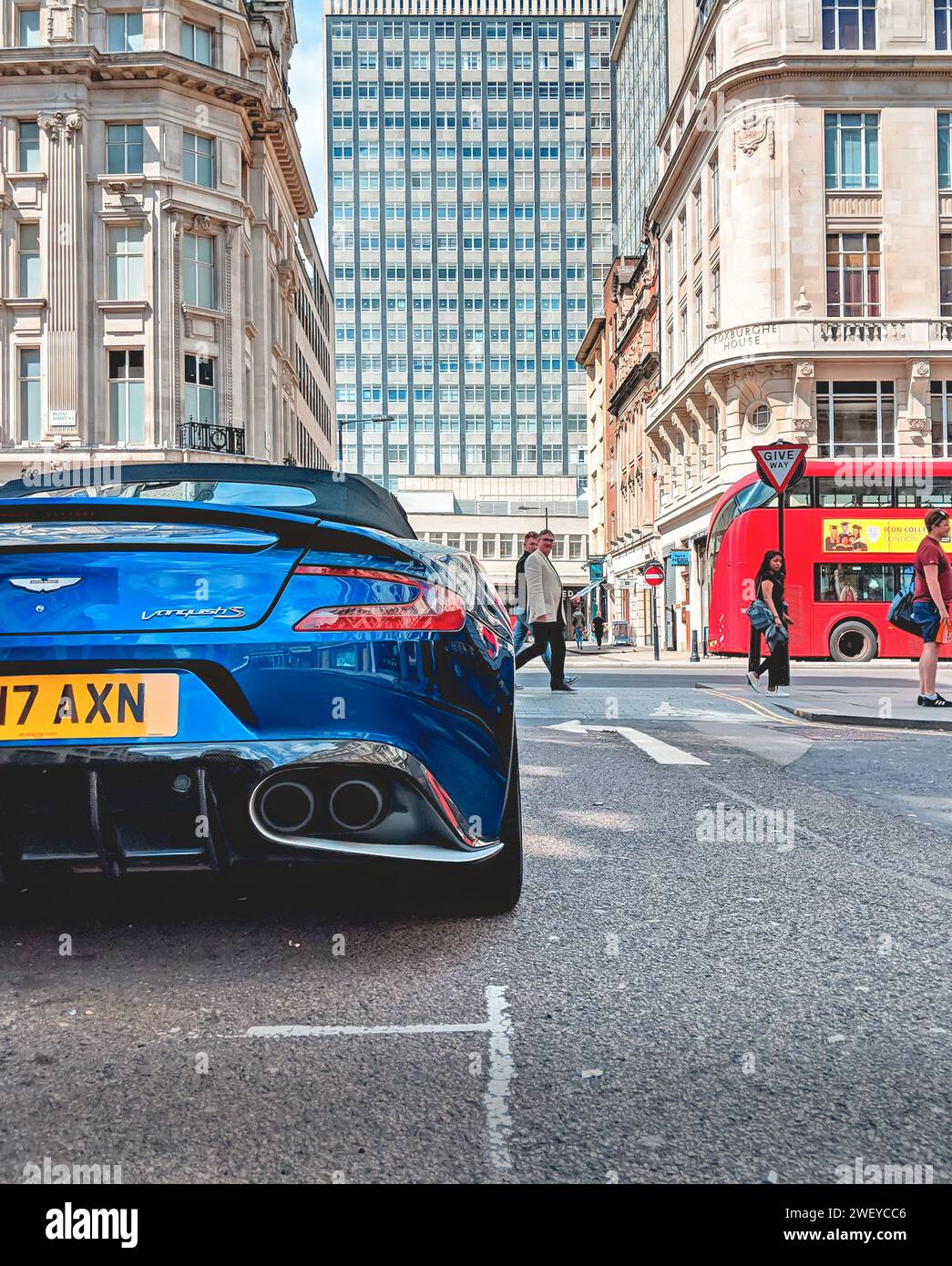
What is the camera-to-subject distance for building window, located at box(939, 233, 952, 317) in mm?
34594

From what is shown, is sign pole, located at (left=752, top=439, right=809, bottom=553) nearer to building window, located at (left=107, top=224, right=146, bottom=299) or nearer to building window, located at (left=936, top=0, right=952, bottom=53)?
building window, located at (left=107, top=224, right=146, bottom=299)

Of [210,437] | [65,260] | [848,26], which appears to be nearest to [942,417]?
[848,26]

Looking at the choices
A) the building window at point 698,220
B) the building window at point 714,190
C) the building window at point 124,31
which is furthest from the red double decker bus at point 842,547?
the building window at point 124,31

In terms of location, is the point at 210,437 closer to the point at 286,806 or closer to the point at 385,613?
the point at 385,613

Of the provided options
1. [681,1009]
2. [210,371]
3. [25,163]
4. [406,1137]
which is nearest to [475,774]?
[681,1009]

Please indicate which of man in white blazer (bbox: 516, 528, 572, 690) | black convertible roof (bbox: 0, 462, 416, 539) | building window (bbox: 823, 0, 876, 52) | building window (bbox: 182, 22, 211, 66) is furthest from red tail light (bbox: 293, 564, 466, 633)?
building window (bbox: 823, 0, 876, 52)

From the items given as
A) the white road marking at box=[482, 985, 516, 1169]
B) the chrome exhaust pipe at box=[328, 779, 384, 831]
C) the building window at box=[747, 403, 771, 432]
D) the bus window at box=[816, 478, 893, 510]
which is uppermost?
the building window at box=[747, 403, 771, 432]

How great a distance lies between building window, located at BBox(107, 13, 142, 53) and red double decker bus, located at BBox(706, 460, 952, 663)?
23.8m

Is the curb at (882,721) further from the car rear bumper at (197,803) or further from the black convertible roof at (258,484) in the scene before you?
the car rear bumper at (197,803)

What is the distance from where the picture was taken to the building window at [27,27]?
107 ft

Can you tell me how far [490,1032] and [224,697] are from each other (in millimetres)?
959

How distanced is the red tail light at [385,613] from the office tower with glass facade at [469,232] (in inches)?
3762

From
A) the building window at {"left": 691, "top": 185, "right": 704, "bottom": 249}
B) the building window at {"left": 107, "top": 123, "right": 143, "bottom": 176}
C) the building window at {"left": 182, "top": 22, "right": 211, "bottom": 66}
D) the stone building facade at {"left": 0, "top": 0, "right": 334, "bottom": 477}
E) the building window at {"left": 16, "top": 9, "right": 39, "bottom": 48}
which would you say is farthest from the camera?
the building window at {"left": 691, "top": 185, "right": 704, "bottom": 249}

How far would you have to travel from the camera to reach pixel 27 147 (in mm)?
32906
